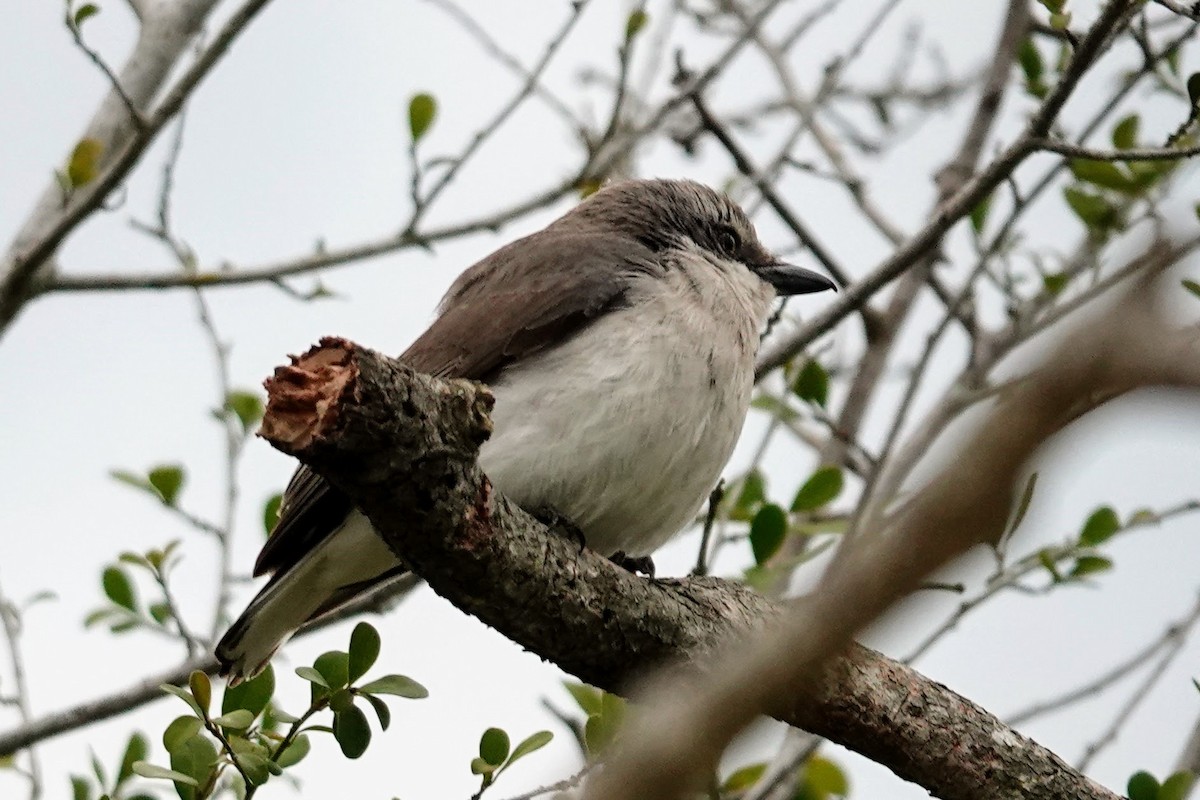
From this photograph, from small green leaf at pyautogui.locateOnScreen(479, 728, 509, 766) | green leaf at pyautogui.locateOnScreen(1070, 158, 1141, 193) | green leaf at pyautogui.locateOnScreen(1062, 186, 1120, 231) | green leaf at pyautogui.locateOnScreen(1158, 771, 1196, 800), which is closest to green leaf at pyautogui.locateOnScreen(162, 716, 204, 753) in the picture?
small green leaf at pyautogui.locateOnScreen(479, 728, 509, 766)

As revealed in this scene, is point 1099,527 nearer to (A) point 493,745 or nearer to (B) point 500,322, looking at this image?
(B) point 500,322

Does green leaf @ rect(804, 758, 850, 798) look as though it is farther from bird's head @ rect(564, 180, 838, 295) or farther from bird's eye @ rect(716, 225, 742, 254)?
bird's eye @ rect(716, 225, 742, 254)

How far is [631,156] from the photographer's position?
7594 mm

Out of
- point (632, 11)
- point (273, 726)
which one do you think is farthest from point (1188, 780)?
point (632, 11)

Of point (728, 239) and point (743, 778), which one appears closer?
point (743, 778)

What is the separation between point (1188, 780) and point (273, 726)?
2664 millimetres

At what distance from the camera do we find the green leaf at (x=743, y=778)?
5.04 metres

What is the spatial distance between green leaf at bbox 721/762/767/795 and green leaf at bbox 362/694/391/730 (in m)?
1.58

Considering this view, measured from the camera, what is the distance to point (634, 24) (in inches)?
232

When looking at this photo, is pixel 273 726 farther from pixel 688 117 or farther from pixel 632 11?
pixel 688 117

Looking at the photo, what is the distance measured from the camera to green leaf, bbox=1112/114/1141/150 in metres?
6.11

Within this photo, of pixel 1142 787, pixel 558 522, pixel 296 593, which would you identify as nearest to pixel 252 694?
pixel 296 593

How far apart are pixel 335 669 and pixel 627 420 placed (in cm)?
132

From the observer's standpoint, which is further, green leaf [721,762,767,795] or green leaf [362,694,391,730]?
A: green leaf [721,762,767,795]
